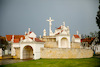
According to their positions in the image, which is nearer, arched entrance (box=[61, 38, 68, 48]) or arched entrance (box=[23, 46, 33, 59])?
arched entrance (box=[23, 46, 33, 59])

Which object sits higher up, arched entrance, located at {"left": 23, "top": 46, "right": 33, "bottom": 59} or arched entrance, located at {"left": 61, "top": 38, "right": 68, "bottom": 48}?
arched entrance, located at {"left": 61, "top": 38, "right": 68, "bottom": 48}

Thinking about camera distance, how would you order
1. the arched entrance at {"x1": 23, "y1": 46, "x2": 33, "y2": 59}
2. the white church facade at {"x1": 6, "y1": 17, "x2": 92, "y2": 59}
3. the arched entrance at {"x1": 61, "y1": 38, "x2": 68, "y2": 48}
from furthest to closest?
the arched entrance at {"x1": 61, "y1": 38, "x2": 68, "y2": 48} < the arched entrance at {"x1": 23, "y1": 46, "x2": 33, "y2": 59} < the white church facade at {"x1": 6, "y1": 17, "x2": 92, "y2": 59}

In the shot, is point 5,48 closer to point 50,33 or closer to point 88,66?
point 50,33

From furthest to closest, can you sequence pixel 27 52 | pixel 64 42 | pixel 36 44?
pixel 64 42 → pixel 27 52 → pixel 36 44

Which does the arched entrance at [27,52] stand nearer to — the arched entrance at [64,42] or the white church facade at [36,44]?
the white church facade at [36,44]

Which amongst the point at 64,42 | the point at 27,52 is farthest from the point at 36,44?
the point at 64,42

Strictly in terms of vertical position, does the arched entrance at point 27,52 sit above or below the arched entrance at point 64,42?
below

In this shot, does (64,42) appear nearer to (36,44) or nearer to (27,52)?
(36,44)

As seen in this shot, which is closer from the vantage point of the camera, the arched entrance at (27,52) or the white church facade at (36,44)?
the white church facade at (36,44)

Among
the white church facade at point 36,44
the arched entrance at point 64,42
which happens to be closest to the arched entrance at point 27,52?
the white church facade at point 36,44

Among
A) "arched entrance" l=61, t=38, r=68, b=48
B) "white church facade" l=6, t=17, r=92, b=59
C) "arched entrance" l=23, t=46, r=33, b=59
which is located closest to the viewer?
"white church facade" l=6, t=17, r=92, b=59

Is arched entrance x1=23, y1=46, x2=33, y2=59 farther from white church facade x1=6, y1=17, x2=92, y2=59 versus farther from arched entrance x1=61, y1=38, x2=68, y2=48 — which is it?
arched entrance x1=61, y1=38, x2=68, y2=48

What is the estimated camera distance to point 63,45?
32.2 meters

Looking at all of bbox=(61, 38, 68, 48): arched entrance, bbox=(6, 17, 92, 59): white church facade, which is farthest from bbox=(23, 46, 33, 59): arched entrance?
bbox=(61, 38, 68, 48): arched entrance
